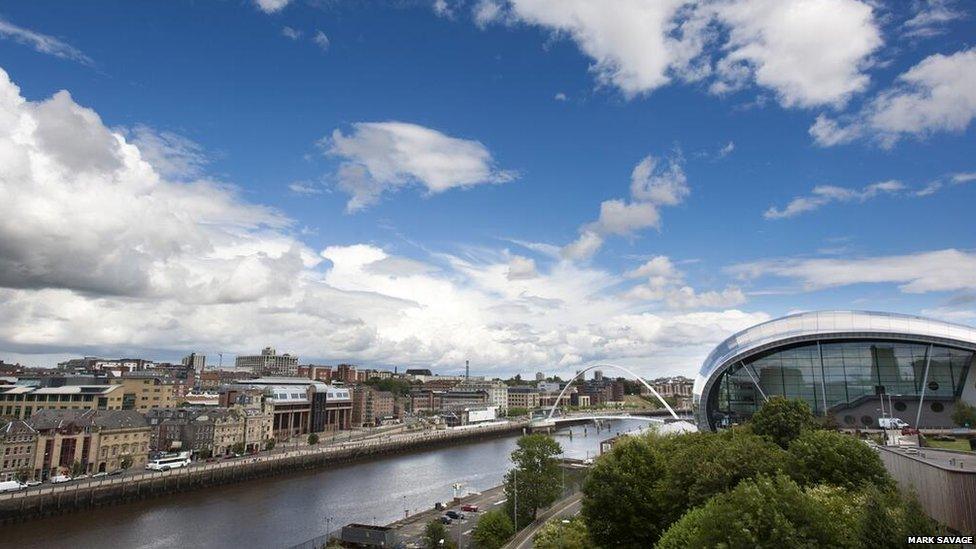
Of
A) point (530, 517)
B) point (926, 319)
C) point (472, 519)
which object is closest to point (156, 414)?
point (472, 519)

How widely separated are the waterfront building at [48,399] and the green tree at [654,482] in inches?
3044

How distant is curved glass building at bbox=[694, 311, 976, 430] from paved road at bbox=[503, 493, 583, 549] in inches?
1069

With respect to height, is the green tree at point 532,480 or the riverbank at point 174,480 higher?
the green tree at point 532,480

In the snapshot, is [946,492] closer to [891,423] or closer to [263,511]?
[891,423]

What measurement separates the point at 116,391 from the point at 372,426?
5746 cm

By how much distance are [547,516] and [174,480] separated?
128 feet

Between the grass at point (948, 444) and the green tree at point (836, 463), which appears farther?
the grass at point (948, 444)

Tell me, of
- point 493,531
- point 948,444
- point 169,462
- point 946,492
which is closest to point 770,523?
point 946,492

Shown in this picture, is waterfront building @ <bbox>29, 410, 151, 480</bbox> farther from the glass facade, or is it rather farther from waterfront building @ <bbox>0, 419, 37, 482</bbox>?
the glass facade

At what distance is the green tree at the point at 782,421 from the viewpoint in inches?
1366

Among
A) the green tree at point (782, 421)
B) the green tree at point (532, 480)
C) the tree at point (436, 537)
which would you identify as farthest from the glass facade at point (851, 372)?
the tree at point (436, 537)

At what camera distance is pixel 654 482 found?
2803cm

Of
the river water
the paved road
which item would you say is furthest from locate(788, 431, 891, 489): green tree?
the river water

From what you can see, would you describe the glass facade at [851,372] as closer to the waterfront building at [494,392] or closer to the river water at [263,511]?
the river water at [263,511]
